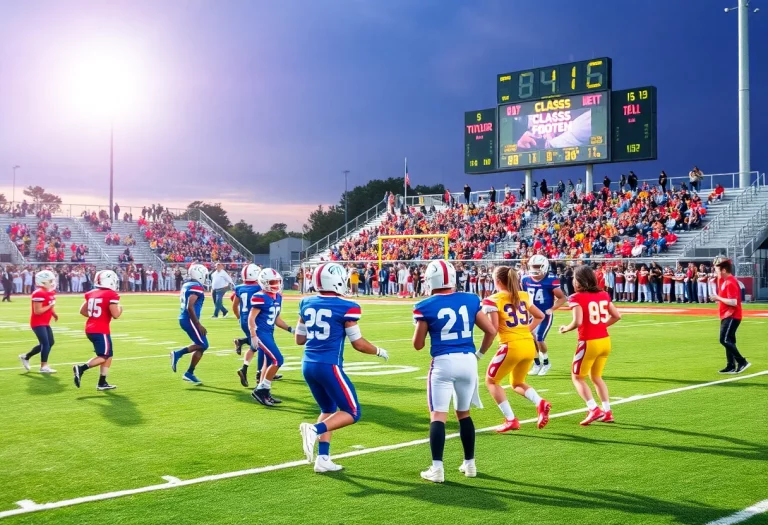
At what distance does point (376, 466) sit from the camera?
6.70 metres

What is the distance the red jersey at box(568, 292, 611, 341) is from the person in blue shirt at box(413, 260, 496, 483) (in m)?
2.45

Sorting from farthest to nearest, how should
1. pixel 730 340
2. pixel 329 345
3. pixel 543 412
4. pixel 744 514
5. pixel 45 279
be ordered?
pixel 45 279 < pixel 730 340 < pixel 543 412 < pixel 329 345 < pixel 744 514

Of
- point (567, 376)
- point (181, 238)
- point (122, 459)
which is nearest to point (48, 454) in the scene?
point (122, 459)

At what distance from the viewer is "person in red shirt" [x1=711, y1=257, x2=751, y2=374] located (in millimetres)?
11827

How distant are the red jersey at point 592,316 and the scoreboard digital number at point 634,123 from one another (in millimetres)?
30626

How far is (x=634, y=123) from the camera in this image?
37.1 metres

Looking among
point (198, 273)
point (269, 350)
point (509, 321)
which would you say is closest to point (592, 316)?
point (509, 321)

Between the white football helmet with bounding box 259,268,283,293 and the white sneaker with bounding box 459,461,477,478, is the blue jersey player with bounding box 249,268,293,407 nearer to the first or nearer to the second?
the white football helmet with bounding box 259,268,283,293

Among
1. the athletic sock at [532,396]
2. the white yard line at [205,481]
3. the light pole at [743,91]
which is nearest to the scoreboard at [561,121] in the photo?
the light pole at [743,91]

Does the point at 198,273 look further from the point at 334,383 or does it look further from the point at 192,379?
the point at 334,383

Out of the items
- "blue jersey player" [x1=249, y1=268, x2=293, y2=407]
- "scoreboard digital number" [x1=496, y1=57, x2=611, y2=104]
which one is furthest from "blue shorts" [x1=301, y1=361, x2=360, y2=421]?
"scoreboard digital number" [x1=496, y1=57, x2=611, y2=104]

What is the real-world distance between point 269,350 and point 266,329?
1.27 ft

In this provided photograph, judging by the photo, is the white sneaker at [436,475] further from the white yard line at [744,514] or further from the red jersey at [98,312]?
the red jersey at [98,312]

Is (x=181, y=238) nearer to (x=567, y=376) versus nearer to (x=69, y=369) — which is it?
(x=69, y=369)
